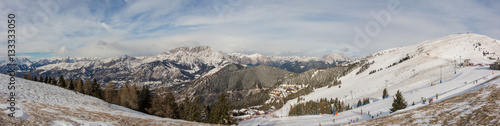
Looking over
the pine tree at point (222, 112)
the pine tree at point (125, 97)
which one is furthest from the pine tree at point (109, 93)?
the pine tree at point (222, 112)

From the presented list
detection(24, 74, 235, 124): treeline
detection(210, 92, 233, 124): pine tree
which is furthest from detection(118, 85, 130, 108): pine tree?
detection(210, 92, 233, 124): pine tree

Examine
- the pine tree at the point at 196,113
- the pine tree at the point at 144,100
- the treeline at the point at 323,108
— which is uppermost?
the pine tree at the point at 144,100

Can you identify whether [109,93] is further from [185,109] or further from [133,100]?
[185,109]

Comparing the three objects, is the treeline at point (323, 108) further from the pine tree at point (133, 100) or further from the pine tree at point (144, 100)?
the pine tree at point (133, 100)

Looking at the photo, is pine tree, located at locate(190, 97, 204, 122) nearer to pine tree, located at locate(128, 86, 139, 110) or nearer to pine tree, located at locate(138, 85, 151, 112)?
pine tree, located at locate(138, 85, 151, 112)

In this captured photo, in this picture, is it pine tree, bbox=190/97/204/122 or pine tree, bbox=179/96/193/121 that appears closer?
pine tree, bbox=190/97/204/122

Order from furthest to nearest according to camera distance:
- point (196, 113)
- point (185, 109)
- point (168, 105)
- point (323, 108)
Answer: point (323, 108)
point (185, 109)
point (196, 113)
point (168, 105)

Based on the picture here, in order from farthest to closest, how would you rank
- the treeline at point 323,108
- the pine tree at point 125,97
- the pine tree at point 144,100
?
the treeline at point 323,108, the pine tree at point 144,100, the pine tree at point 125,97

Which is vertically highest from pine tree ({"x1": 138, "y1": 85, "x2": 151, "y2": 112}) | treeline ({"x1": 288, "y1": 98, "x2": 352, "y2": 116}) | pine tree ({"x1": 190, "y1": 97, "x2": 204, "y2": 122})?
pine tree ({"x1": 138, "y1": 85, "x2": 151, "y2": 112})

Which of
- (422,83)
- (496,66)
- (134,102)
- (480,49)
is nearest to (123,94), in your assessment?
(134,102)

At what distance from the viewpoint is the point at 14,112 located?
1342 cm

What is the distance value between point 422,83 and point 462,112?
99.8 m

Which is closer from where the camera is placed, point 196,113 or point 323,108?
point 196,113

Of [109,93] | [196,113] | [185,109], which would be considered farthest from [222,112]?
[109,93]
